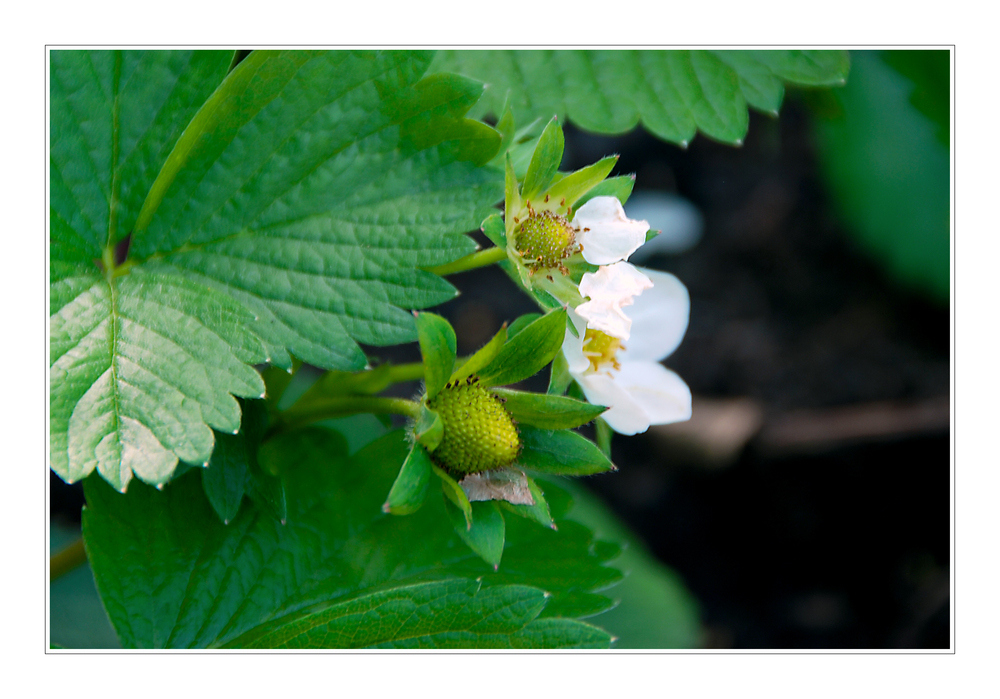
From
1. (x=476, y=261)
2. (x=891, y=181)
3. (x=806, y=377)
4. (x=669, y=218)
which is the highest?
(x=891, y=181)

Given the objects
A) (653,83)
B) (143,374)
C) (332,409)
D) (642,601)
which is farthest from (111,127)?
(642,601)

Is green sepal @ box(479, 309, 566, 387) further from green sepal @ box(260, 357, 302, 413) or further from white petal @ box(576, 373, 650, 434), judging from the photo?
green sepal @ box(260, 357, 302, 413)

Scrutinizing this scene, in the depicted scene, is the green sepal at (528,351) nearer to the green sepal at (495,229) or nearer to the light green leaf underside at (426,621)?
the green sepal at (495,229)

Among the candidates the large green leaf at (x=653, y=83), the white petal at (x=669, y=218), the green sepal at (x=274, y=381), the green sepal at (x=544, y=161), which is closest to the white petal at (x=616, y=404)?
the green sepal at (x=544, y=161)

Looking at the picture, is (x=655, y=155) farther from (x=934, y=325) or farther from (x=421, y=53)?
(x=421, y=53)

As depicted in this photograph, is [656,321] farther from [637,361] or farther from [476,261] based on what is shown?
[476,261]
